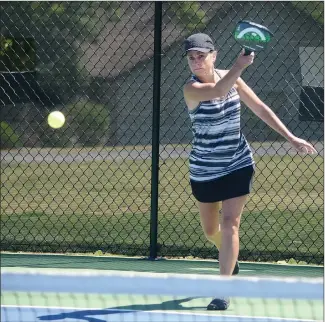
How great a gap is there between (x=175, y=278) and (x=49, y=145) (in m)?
14.2

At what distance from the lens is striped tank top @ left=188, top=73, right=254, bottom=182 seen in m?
5.38

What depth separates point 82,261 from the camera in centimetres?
698

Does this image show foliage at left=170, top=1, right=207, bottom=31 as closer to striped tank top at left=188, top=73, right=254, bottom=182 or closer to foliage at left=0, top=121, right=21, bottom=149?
foliage at left=0, top=121, right=21, bottom=149

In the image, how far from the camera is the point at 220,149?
5.43 m

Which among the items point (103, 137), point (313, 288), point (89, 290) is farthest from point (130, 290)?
point (103, 137)

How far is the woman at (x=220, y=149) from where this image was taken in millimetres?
5328

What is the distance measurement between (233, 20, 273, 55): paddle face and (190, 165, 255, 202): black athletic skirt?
2.21 feet

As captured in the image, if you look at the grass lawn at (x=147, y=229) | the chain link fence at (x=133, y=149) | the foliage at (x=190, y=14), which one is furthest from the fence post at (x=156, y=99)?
the foliage at (x=190, y=14)

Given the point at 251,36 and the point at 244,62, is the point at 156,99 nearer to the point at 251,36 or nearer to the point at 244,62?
the point at 251,36

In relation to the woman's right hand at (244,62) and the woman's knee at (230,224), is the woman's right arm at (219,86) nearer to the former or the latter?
the woman's right hand at (244,62)

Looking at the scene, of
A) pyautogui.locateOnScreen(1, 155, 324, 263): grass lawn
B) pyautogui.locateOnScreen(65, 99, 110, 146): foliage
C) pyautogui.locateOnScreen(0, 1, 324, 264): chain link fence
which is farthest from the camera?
pyautogui.locateOnScreen(65, 99, 110, 146): foliage

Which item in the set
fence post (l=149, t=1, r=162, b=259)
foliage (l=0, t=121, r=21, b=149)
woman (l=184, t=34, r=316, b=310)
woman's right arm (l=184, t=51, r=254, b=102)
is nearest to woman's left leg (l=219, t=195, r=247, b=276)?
woman (l=184, t=34, r=316, b=310)

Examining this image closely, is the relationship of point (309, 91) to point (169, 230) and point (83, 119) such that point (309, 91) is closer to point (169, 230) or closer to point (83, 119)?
point (83, 119)

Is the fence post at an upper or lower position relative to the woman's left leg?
upper
